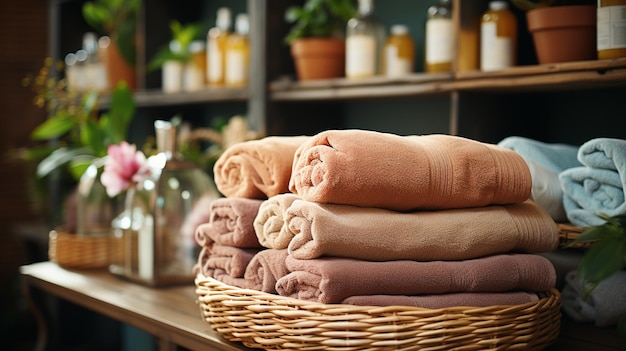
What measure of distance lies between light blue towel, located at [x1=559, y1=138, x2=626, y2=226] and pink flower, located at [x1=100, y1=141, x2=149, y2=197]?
3.06ft

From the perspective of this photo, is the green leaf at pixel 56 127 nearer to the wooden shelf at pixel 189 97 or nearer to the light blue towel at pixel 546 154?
the wooden shelf at pixel 189 97

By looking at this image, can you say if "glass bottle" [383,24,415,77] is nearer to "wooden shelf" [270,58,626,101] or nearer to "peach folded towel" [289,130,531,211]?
"wooden shelf" [270,58,626,101]

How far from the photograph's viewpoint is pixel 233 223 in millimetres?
1126

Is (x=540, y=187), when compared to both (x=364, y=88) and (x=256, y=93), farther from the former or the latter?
(x=256, y=93)

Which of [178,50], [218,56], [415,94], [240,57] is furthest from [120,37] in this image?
[415,94]

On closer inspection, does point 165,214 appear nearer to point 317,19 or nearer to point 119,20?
point 317,19

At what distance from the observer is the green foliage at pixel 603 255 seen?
80cm

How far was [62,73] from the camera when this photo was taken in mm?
3299

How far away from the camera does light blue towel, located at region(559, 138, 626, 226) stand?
1.13 meters

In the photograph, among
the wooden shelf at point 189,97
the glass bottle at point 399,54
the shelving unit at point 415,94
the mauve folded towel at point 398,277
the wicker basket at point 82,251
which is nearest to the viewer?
the mauve folded towel at point 398,277

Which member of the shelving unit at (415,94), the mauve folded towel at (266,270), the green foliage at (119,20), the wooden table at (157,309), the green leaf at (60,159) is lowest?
the wooden table at (157,309)

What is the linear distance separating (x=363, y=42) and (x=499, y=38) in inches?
16.0

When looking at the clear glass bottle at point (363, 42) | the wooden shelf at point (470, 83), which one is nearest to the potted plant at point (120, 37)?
the wooden shelf at point (470, 83)

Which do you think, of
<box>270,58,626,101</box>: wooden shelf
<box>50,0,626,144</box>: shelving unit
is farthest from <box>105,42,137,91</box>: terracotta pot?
<box>270,58,626,101</box>: wooden shelf
